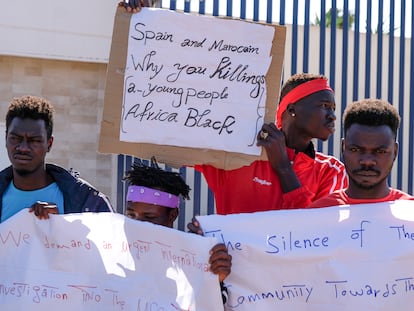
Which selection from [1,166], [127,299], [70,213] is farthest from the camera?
[1,166]

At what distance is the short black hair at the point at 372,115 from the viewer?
3.82 m

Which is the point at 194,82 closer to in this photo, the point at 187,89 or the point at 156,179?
the point at 187,89

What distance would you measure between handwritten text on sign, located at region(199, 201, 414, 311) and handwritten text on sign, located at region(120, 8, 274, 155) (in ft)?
1.51

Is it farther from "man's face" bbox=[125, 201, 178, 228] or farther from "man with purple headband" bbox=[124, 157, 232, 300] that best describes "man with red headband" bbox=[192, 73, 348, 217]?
"man's face" bbox=[125, 201, 178, 228]

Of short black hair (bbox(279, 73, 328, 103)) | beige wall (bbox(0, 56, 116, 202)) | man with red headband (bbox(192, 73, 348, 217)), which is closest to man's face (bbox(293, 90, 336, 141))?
man with red headband (bbox(192, 73, 348, 217))

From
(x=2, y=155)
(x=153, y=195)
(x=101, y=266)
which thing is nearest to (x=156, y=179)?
(x=153, y=195)

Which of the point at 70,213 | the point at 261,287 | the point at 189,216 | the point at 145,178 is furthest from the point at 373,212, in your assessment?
the point at 189,216

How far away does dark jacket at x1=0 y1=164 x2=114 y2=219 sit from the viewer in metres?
4.03

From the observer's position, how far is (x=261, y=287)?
3.77 meters

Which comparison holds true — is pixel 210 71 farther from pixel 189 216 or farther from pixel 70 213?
pixel 189 216

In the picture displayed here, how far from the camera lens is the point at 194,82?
4148mm

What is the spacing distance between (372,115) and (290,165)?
473mm

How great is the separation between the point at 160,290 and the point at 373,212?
103cm

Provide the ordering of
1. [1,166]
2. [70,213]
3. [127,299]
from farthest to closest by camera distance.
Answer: [1,166], [70,213], [127,299]
